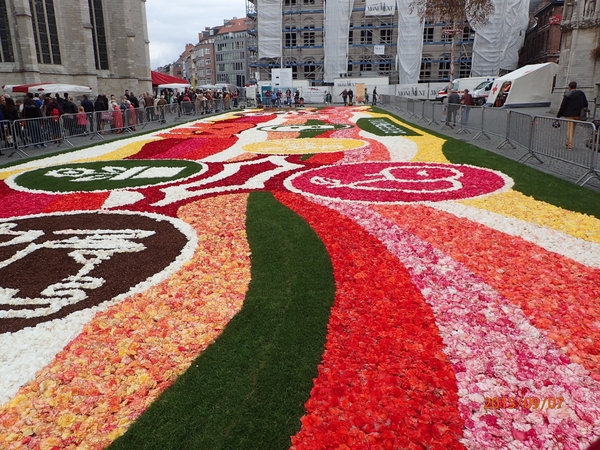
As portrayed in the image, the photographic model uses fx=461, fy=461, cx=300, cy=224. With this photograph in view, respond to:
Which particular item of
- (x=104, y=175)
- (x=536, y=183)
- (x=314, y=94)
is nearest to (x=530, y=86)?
(x=314, y=94)

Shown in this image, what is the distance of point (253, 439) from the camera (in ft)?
10.3

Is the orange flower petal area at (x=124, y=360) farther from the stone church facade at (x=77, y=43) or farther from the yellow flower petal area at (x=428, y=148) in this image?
the stone church facade at (x=77, y=43)

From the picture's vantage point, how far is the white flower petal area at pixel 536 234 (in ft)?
20.5

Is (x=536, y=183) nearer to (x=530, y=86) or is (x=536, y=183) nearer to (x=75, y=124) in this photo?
(x=75, y=124)

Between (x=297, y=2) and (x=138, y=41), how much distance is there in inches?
1067

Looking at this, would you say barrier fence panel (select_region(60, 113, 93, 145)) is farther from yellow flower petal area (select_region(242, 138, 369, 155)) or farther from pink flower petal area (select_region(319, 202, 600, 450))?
pink flower petal area (select_region(319, 202, 600, 450))

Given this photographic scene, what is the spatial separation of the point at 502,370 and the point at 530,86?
36.0 meters

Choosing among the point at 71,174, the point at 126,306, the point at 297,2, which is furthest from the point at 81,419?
the point at 297,2

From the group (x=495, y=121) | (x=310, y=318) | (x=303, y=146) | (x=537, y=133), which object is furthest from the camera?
(x=495, y=121)

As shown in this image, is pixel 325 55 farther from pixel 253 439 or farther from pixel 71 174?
pixel 253 439

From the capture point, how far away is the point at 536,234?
7.05 m

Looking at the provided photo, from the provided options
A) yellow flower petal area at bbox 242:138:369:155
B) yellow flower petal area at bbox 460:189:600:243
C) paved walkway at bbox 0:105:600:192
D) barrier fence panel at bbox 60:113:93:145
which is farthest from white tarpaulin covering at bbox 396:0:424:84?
yellow flower petal area at bbox 460:189:600:243

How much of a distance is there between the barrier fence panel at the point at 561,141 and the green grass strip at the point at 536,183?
59cm

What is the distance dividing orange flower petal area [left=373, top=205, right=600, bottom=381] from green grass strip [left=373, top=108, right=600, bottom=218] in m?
2.37
